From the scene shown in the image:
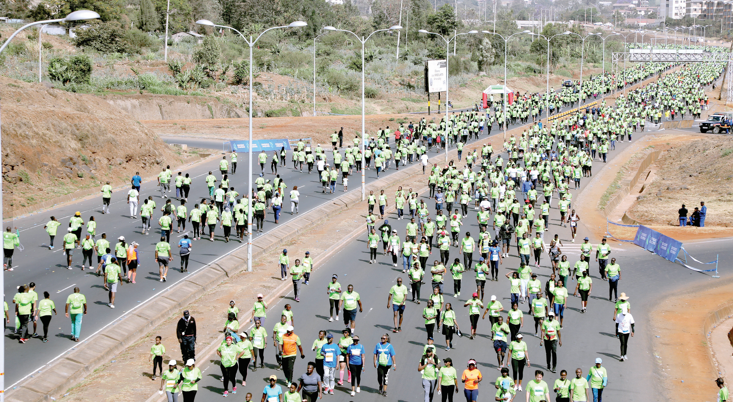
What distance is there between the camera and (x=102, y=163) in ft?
129

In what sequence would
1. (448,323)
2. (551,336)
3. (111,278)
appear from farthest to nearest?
1. (111,278)
2. (448,323)
3. (551,336)

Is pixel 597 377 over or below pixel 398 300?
below

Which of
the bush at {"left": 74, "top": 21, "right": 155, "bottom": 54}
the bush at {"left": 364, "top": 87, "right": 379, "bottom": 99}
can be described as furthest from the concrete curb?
the bush at {"left": 74, "top": 21, "right": 155, "bottom": 54}

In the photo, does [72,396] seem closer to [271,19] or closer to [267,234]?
[267,234]

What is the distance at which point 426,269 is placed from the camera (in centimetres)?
2470

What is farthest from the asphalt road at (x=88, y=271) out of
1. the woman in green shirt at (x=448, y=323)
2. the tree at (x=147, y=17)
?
the tree at (x=147, y=17)

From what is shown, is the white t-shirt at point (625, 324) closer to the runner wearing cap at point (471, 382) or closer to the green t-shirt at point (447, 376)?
the runner wearing cap at point (471, 382)

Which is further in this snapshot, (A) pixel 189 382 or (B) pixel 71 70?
(B) pixel 71 70

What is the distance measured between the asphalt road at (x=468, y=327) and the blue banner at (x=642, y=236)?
1.44 metres

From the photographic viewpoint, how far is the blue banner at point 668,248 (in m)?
28.3

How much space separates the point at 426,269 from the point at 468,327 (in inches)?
204

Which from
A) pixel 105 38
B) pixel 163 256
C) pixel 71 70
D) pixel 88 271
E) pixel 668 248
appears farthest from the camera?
pixel 105 38

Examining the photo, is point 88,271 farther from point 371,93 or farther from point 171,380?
point 371,93

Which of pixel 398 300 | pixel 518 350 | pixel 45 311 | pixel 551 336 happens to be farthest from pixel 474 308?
pixel 45 311
